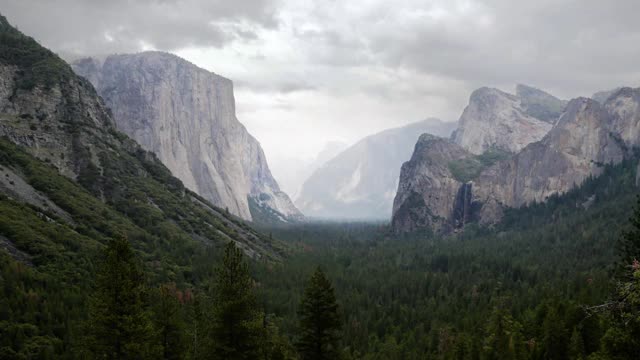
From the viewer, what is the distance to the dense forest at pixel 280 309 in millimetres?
37656

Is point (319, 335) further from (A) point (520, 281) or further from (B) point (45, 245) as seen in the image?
(A) point (520, 281)

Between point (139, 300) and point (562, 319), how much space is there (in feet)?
247

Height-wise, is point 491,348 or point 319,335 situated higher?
point 319,335

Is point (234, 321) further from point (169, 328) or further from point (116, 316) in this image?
point (169, 328)

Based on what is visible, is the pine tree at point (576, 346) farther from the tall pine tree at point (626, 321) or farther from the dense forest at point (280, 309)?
the tall pine tree at point (626, 321)

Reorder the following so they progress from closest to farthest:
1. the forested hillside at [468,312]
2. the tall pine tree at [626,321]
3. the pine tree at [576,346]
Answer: the tall pine tree at [626,321] < the pine tree at [576,346] < the forested hillside at [468,312]

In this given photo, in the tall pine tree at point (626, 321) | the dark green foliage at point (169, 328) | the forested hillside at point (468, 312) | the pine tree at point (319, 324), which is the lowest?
the forested hillside at point (468, 312)

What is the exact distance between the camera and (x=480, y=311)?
137375 mm

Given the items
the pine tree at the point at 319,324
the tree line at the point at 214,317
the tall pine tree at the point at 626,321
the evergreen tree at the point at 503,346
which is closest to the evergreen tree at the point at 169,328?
the tree line at the point at 214,317

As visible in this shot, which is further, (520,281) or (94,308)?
(520,281)

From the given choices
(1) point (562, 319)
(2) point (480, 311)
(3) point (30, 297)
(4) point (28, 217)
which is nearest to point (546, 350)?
(1) point (562, 319)

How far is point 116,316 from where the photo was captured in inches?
1458

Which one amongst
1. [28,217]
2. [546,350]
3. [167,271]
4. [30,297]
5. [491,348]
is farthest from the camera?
[167,271]

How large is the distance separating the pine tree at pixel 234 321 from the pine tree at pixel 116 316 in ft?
17.4
